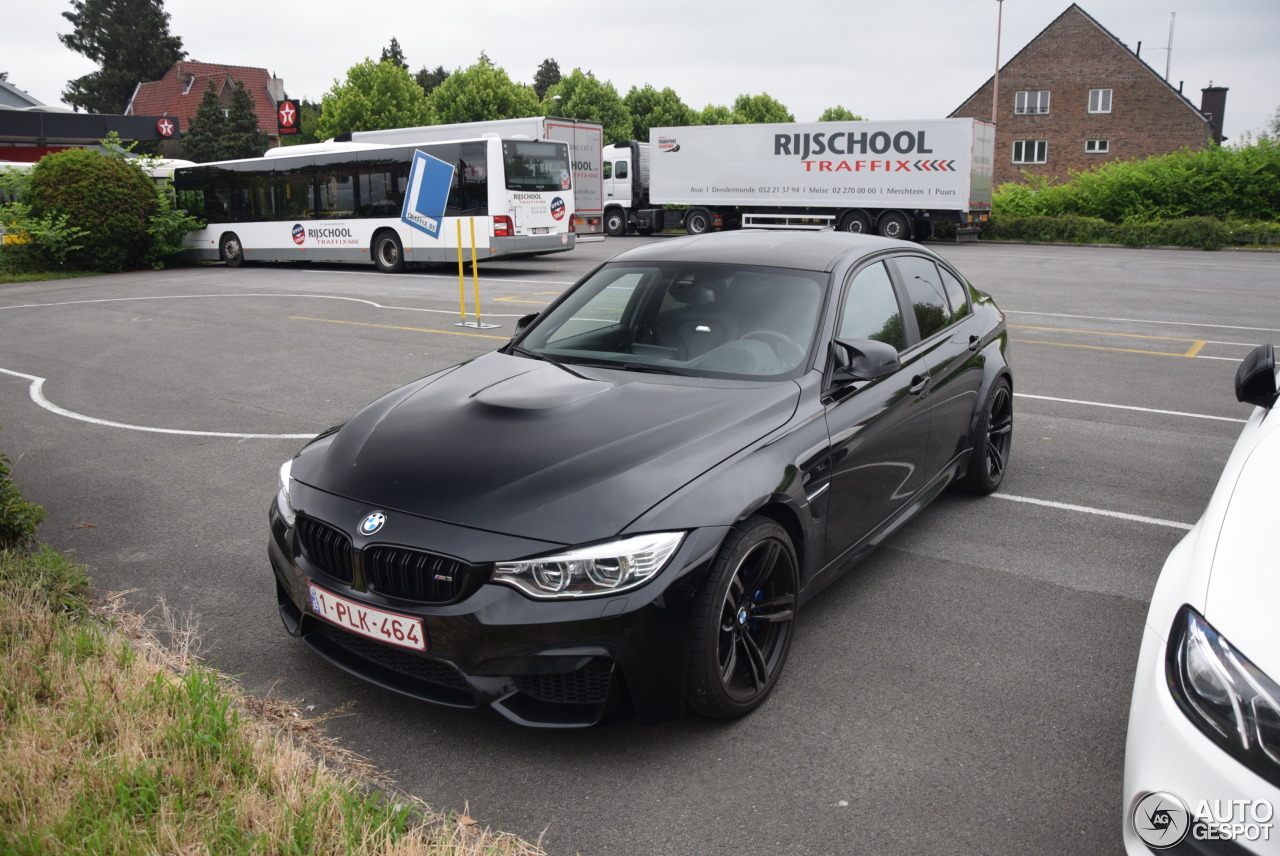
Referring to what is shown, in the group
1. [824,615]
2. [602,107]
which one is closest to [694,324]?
[824,615]

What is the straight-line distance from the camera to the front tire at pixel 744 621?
126 inches

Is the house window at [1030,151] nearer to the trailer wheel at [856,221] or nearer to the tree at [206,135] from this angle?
Answer: the trailer wheel at [856,221]

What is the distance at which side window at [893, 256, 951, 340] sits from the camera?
5.19 m

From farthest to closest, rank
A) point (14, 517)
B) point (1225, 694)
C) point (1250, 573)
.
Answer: point (14, 517), point (1250, 573), point (1225, 694)

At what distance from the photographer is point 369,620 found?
10.7 feet

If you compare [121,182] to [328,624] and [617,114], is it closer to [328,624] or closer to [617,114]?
[328,624]

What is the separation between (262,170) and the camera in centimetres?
2483

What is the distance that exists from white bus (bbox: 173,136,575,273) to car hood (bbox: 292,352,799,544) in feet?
53.3

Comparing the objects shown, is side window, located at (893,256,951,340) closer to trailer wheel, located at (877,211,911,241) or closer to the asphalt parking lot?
the asphalt parking lot

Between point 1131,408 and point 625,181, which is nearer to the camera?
point 1131,408

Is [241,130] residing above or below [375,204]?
above

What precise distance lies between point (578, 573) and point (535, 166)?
2012cm

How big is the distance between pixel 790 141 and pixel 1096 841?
30.6m

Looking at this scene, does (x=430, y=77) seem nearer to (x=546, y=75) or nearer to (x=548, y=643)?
(x=546, y=75)
